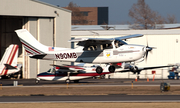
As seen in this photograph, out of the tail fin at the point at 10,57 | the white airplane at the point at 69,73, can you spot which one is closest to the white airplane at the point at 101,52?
the white airplane at the point at 69,73

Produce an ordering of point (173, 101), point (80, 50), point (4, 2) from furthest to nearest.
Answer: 1. point (4, 2)
2. point (80, 50)
3. point (173, 101)

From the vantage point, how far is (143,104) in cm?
1833

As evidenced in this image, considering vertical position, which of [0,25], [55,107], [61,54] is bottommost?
[55,107]

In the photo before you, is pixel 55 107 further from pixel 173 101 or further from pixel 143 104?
pixel 173 101

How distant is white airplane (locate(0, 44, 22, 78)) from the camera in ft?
148

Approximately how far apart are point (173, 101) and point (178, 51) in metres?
34.6

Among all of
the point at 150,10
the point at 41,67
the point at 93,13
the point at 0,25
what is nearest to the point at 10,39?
the point at 0,25

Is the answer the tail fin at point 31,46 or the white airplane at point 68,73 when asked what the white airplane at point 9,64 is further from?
the tail fin at point 31,46

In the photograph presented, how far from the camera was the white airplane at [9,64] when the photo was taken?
45.1 metres

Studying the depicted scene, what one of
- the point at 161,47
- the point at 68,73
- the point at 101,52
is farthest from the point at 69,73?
the point at 161,47

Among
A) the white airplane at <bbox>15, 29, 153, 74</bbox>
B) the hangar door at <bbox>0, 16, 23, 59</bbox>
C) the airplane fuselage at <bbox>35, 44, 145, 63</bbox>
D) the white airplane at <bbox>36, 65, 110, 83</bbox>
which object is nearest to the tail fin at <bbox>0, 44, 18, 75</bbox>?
the hangar door at <bbox>0, 16, 23, 59</bbox>

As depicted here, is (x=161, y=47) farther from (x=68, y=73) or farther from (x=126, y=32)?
(x=68, y=73)

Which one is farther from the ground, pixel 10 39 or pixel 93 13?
pixel 93 13

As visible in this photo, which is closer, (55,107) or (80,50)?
(55,107)
